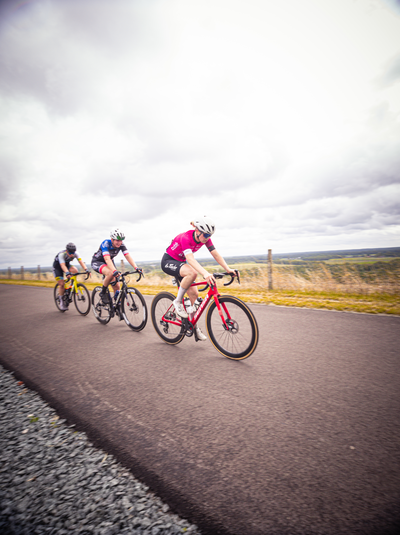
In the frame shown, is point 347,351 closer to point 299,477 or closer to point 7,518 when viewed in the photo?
point 299,477

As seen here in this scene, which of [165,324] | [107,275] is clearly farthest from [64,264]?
[165,324]

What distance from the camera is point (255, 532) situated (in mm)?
1394

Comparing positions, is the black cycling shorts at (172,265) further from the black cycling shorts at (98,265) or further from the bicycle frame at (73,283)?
the bicycle frame at (73,283)

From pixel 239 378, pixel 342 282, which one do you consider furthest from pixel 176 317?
pixel 342 282

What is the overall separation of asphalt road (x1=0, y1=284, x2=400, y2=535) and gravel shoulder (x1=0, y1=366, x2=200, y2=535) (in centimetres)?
11

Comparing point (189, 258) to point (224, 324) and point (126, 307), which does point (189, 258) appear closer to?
point (224, 324)

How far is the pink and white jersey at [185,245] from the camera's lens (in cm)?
435

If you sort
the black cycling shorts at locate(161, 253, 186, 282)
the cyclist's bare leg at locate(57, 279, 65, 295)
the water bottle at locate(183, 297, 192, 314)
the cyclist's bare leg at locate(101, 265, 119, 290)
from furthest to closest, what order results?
1. the cyclist's bare leg at locate(57, 279, 65, 295)
2. the cyclist's bare leg at locate(101, 265, 119, 290)
3. the black cycling shorts at locate(161, 253, 186, 282)
4. the water bottle at locate(183, 297, 192, 314)

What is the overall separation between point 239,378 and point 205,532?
197cm

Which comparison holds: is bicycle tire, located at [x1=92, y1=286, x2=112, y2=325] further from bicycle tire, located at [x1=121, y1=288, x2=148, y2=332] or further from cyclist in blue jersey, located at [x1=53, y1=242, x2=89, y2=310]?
cyclist in blue jersey, located at [x1=53, y1=242, x2=89, y2=310]

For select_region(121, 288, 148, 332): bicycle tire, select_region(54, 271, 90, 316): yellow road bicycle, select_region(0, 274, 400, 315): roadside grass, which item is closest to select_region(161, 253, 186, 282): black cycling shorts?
select_region(121, 288, 148, 332): bicycle tire

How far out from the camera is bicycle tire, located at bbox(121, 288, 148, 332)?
573 cm

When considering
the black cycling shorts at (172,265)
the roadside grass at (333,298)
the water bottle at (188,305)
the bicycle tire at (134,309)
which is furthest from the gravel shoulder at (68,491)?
the roadside grass at (333,298)

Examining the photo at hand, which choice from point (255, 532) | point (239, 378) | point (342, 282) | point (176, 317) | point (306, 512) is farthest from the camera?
point (342, 282)
